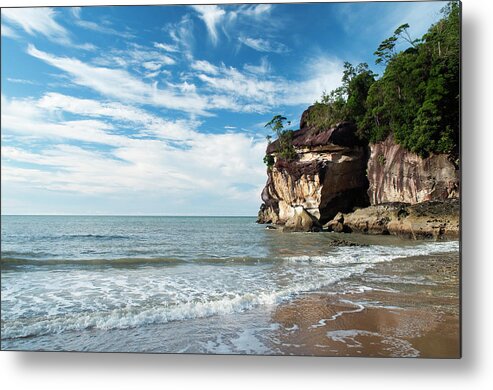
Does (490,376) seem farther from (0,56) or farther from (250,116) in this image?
(0,56)

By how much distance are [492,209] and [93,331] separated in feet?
11.4

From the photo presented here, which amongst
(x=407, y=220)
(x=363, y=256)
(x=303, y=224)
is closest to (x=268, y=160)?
(x=363, y=256)

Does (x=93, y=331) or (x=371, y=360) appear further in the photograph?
(x=93, y=331)

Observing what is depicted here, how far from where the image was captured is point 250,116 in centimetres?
420

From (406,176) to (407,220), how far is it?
156cm

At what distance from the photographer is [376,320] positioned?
317 centimetres

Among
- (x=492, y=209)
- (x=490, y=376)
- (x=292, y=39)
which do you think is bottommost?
(x=490, y=376)

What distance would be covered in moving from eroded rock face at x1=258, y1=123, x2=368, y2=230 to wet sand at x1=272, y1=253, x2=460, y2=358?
34.6 ft

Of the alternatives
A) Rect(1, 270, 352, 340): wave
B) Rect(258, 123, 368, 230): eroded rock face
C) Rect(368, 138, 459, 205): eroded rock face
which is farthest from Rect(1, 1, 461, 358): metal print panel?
Rect(258, 123, 368, 230): eroded rock face

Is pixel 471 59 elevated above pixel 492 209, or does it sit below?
above

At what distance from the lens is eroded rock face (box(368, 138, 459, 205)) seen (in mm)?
8917

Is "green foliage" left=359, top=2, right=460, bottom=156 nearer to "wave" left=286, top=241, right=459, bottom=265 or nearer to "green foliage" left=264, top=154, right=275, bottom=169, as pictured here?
"wave" left=286, top=241, right=459, bottom=265

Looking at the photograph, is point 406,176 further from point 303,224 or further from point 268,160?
point 303,224

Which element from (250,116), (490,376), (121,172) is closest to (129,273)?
(121,172)
